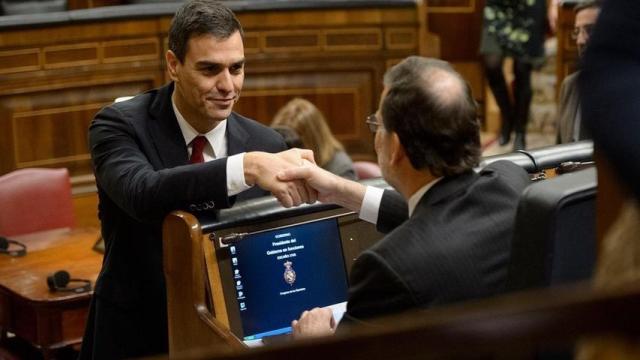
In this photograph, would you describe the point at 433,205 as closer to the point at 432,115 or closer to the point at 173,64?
→ the point at 432,115

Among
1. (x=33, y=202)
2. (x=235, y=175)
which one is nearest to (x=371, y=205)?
(x=235, y=175)

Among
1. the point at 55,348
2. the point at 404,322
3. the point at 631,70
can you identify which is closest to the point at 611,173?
the point at 631,70

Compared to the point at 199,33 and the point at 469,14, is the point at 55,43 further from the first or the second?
the point at 199,33

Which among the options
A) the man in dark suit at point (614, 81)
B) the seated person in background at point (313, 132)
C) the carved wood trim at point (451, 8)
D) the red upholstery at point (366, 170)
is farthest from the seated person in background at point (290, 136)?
the carved wood trim at point (451, 8)

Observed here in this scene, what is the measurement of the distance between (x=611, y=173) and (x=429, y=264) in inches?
22.2

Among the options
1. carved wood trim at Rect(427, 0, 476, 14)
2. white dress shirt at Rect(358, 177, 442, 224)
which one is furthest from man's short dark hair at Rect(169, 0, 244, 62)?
carved wood trim at Rect(427, 0, 476, 14)

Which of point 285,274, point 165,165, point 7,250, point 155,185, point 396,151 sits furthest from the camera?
point 7,250

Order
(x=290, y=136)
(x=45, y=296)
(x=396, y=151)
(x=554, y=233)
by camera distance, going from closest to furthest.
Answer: (x=554, y=233) → (x=396, y=151) → (x=45, y=296) → (x=290, y=136)

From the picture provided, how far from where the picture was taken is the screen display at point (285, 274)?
7.08 feet

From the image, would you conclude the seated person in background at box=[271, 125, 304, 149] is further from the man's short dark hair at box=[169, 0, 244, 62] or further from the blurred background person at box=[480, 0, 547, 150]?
the blurred background person at box=[480, 0, 547, 150]

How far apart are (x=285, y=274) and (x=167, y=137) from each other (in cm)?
41

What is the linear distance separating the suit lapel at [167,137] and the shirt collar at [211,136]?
0.02 metres

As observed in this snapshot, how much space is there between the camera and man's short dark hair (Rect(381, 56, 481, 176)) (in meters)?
1.79

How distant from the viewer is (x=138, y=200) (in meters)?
2.12
